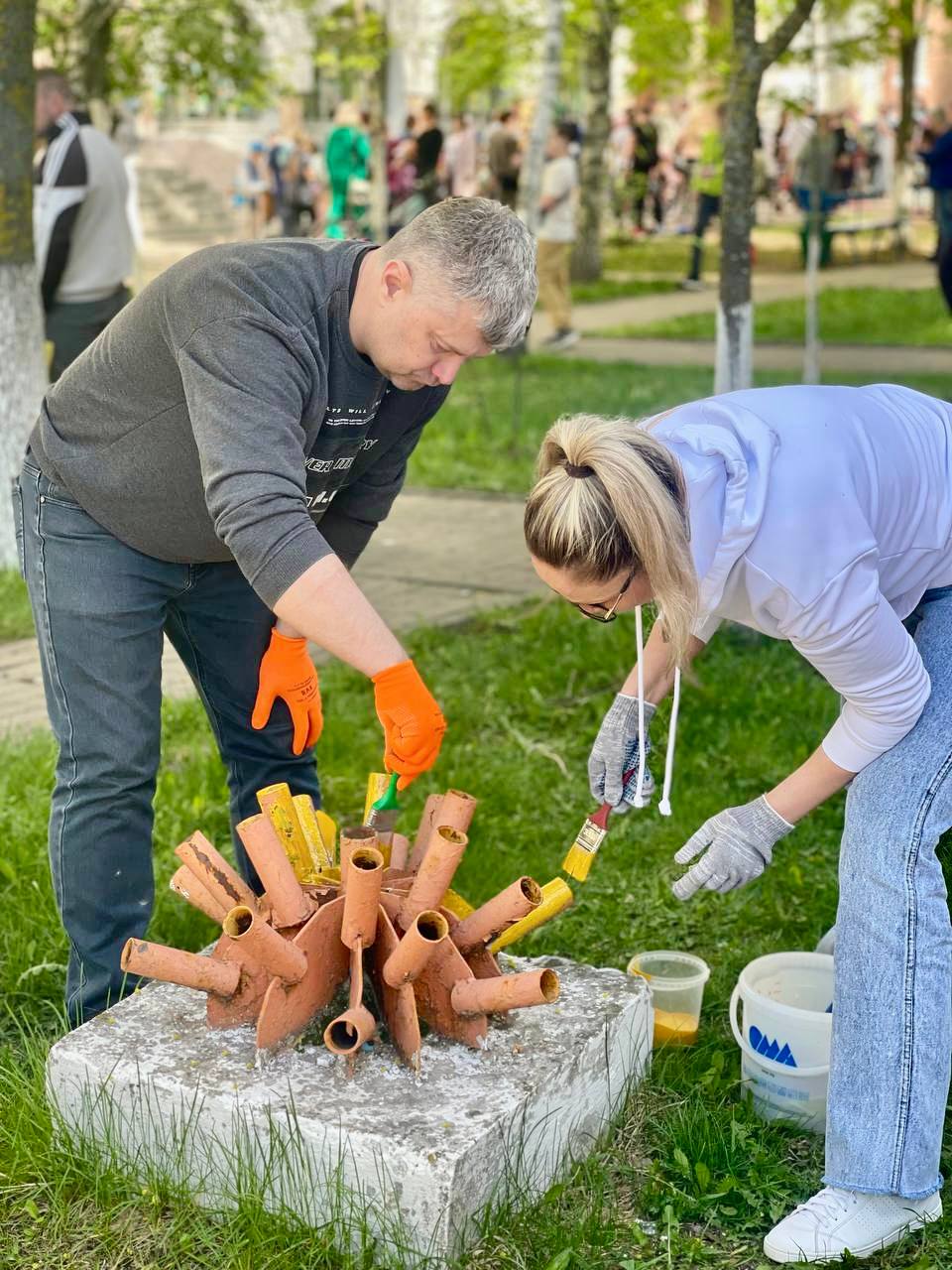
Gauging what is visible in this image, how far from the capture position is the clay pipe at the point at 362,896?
2586mm

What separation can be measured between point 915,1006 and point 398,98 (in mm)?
31966

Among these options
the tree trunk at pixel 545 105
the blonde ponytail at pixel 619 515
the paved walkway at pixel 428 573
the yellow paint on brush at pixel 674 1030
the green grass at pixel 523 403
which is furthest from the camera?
the tree trunk at pixel 545 105

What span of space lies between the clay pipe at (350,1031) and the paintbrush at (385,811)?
41 centimetres

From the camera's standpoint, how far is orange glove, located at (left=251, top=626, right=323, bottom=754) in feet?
10.2

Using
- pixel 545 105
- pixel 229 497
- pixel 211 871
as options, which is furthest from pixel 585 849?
pixel 545 105

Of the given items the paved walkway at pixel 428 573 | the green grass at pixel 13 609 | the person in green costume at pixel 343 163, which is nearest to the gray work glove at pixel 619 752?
the paved walkway at pixel 428 573

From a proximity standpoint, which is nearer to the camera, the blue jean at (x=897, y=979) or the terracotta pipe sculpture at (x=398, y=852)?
the blue jean at (x=897, y=979)

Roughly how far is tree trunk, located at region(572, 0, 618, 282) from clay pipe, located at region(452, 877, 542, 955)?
593 inches

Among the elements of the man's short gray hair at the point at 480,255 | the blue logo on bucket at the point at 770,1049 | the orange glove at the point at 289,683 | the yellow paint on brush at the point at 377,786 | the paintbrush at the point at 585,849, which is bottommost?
the blue logo on bucket at the point at 770,1049

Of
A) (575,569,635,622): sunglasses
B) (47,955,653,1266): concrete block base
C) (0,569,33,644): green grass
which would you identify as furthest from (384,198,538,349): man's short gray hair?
(0,569,33,644): green grass

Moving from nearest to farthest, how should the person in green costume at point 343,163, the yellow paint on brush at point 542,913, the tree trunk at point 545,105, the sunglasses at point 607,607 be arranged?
the sunglasses at point 607,607 → the yellow paint on brush at point 542,913 → the tree trunk at point 545,105 → the person in green costume at point 343,163

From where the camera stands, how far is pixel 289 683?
3154 millimetres

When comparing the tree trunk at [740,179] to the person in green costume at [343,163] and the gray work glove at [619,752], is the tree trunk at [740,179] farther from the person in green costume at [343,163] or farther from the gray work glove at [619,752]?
the person in green costume at [343,163]

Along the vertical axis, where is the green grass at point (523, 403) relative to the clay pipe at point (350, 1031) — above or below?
above
